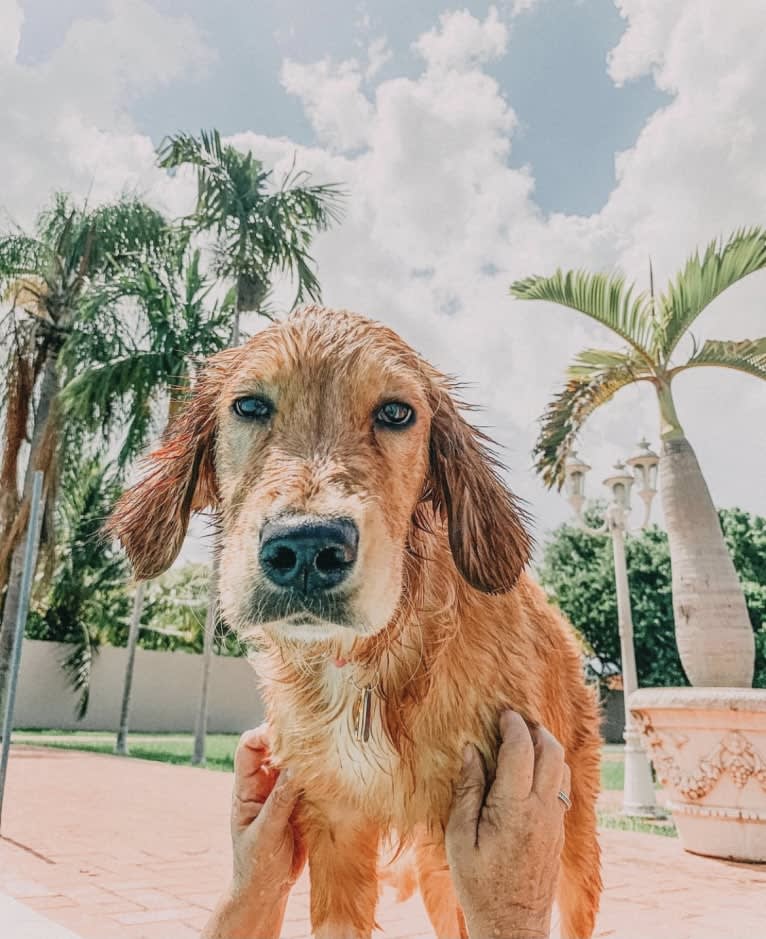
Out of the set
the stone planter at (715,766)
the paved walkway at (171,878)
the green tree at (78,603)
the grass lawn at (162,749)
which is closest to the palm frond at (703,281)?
the stone planter at (715,766)

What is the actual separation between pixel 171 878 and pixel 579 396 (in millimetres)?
6886

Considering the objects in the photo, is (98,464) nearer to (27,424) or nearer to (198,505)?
(27,424)

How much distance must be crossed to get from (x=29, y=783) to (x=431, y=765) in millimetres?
10235

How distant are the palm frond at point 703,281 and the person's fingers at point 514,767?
320 inches

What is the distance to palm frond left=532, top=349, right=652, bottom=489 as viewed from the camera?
9531 millimetres

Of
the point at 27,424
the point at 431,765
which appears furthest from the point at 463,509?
the point at 27,424

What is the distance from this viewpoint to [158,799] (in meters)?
9.65

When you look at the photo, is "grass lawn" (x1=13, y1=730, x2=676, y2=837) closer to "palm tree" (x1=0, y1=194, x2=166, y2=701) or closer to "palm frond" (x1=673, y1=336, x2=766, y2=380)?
"palm tree" (x1=0, y1=194, x2=166, y2=701)

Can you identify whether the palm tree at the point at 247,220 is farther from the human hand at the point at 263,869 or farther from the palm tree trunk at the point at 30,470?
the human hand at the point at 263,869

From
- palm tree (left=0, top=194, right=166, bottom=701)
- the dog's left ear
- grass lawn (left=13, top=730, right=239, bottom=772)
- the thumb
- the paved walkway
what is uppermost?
palm tree (left=0, top=194, right=166, bottom=701)

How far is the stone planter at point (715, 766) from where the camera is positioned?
684 cm

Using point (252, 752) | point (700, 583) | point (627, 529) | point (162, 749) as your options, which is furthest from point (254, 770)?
point (162, 749)

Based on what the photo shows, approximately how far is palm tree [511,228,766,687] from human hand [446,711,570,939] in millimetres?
6788

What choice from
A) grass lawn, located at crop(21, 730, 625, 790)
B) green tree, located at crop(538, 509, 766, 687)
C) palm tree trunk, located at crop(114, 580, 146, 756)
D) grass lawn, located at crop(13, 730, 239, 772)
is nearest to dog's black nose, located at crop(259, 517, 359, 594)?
grass lawn, located at crop(21, 730, 625, 790)
